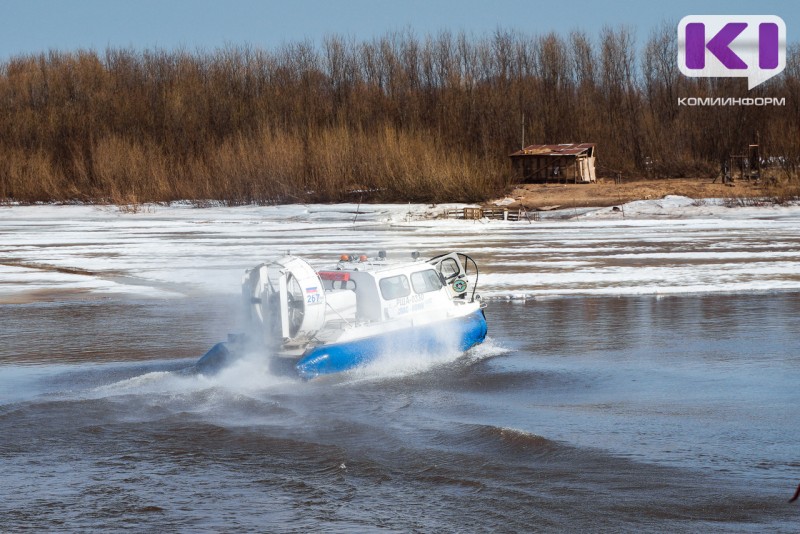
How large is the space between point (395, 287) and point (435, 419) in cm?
305

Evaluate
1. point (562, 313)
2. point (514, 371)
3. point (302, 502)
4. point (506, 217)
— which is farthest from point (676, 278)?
point (506, 217)

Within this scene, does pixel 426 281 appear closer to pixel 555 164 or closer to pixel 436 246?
pixel 436 246

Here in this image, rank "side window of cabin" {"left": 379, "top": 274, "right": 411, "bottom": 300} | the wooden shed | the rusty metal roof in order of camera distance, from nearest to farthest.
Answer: "side window of cabin" {"left": 379, "top": 274, "right": 411, "bottom": 300} → the rusty metal roof → the wooden shed

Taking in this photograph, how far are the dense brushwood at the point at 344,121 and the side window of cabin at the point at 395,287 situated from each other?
1272 inches

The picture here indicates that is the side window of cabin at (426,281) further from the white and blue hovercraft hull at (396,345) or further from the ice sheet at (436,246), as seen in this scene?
the ice sheet at (436,246)

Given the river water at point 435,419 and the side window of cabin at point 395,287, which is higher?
the side window of cabin at point 395,287

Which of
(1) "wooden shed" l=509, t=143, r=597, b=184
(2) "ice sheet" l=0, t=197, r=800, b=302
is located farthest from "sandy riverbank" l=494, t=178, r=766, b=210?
(2) "ice sheet" l=0, t=197, r=800, b=302

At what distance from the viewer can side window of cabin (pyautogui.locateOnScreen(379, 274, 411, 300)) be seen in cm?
1262

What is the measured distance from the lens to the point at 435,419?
32.7 ft

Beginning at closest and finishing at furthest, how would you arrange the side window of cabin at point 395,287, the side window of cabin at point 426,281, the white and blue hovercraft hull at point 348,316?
the white and blue hovercraft hull at point 348,316, the side window of cabin at point 395,287, the side window of cabin at point 426,281

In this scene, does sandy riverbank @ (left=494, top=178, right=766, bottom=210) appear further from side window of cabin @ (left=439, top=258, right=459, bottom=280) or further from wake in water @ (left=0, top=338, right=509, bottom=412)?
wake in water @ (left=0, top=338, right=509, bottom=412)

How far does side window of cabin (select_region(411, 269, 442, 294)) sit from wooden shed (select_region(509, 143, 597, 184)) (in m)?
37.2

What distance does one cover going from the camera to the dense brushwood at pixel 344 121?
51406 mm

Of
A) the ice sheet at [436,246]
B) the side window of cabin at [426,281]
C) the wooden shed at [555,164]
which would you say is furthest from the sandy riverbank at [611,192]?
the side window of cabin at [426,281]
